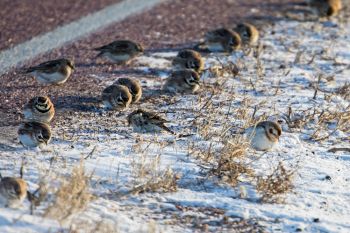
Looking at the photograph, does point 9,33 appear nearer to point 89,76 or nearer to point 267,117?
point 89,76

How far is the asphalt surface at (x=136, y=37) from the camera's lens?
921 cm

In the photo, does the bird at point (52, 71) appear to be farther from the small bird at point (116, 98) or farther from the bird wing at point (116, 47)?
the bird wing at point (116, 47)

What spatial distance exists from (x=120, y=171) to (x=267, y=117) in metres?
2.22

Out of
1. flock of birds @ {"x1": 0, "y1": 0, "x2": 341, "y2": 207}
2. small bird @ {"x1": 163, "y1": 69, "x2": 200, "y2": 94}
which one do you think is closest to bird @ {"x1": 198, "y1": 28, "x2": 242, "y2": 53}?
flock of birds @ {"x1": 0, "y1": 0, "x2": 341, "y2": 207}

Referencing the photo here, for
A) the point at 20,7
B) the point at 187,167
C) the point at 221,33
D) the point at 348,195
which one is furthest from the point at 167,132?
the point at 20,7

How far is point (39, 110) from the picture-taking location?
8.11m

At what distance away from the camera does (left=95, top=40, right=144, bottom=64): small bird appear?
34.2ft

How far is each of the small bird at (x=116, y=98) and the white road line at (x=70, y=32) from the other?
1423 millimetres

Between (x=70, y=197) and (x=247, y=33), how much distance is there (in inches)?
245

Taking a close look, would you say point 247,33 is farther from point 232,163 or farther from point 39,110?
point 232,163

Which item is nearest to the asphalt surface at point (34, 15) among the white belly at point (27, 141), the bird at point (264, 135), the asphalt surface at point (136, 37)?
the asphalt surface at point (136, 37)

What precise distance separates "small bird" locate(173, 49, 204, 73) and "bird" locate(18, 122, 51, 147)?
125 inches

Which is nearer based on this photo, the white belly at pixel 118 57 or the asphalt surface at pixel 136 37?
the asphalt surface at pixel 136 37

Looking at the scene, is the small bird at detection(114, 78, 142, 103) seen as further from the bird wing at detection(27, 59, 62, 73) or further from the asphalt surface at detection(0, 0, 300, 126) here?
the bird wing at detection(27, 59, 62, 73)
